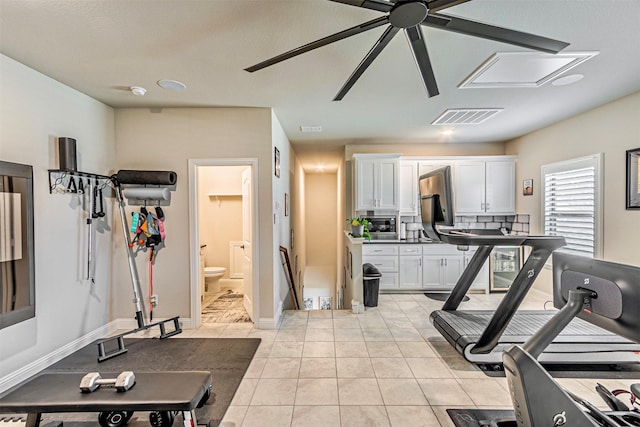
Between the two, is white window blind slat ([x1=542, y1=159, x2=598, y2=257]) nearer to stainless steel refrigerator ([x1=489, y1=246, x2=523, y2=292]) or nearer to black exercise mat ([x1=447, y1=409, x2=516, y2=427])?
stainless steel refrigerator ([x1=489, y1=246, x2=523, y2=292])

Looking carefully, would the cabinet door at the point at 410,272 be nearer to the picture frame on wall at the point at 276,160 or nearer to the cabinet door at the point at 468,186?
the cabinet door at the point at 468,186

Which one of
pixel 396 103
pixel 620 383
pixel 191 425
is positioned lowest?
pixel 620 383

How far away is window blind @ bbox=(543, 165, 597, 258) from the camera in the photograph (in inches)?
149

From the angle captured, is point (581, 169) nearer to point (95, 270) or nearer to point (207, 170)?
point (207, 170)

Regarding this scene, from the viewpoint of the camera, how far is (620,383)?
243 cm

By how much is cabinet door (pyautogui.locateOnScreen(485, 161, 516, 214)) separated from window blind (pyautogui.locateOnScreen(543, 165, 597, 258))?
26.9 inches

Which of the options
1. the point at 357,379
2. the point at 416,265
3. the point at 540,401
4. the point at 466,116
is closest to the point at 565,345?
the point at 540,401

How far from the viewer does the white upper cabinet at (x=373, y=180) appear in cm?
523

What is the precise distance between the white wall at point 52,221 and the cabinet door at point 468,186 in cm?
541

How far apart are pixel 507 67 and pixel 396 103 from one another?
1168mm

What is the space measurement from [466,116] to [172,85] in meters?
3.67

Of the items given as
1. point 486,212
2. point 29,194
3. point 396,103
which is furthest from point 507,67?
point 29,194

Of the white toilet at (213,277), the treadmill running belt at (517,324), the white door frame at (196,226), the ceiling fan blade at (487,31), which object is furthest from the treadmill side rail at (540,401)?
the white toilet at (213,277)

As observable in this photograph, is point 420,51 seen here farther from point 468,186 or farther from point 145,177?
point 468,186
